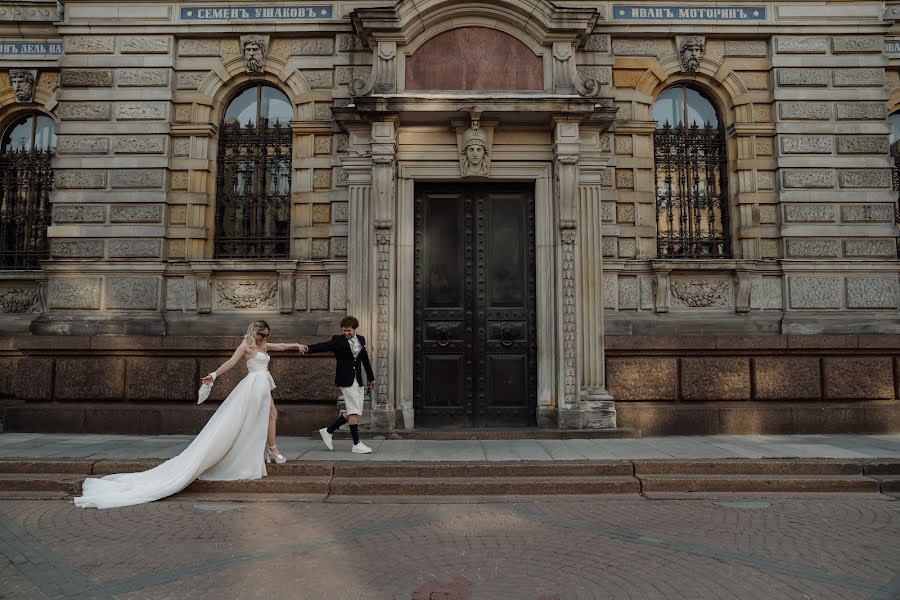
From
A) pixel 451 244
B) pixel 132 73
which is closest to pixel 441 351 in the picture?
pixel 451 244

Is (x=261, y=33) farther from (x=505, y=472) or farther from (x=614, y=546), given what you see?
(x=614, y=546)

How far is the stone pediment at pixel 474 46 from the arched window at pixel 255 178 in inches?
82.0

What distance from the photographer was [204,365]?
10430mm

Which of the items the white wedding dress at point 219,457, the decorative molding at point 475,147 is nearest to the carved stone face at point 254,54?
the decorative molding at point 475,147

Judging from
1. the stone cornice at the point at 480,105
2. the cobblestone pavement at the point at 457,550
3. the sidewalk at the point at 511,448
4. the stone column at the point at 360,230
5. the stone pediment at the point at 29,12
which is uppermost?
the stone pediment at the point at 29,12

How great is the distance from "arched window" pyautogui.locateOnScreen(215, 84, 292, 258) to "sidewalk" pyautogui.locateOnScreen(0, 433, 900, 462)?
12.3ft

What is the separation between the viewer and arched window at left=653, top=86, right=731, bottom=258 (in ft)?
37.6

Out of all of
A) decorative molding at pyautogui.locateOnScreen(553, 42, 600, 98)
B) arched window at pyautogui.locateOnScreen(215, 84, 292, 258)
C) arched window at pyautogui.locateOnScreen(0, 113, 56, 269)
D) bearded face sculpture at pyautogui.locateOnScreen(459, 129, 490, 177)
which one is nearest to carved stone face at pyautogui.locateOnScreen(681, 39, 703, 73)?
decorative molding at pyautogui.locateOnScreen(553, 42, 600, 98)

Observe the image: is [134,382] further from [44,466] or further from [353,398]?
[353,398]

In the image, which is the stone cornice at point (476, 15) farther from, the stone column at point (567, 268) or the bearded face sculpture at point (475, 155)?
the bearded face sculpture at point (475, 155)

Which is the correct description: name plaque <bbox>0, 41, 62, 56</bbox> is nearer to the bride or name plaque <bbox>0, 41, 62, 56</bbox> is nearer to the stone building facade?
the stone building facade

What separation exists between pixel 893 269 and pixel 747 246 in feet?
8.59

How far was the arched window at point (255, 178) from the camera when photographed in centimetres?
1139

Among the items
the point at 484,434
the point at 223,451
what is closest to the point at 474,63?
the point at 484,434
